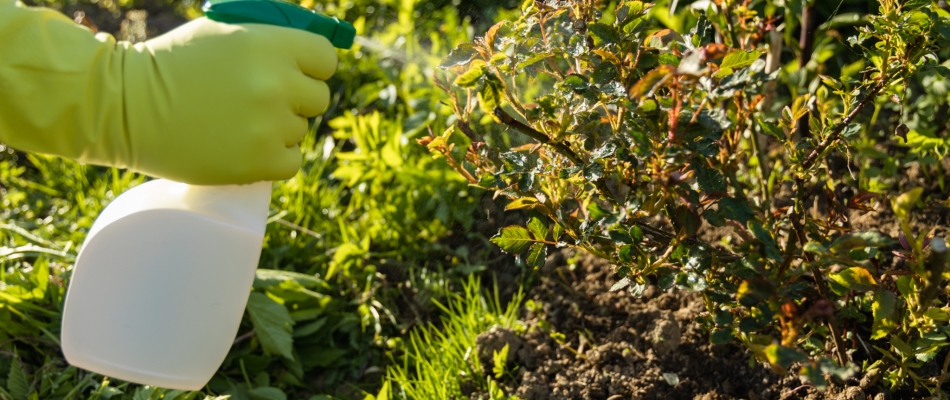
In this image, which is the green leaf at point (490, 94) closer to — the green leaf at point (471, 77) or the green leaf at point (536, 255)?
the green leaf at point (471, 77)

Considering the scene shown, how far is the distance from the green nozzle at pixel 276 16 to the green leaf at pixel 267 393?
0.87m

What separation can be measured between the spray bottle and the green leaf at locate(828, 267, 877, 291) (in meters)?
0.94

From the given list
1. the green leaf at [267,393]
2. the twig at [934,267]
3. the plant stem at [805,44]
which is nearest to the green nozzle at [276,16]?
the green leaf at [267,393]

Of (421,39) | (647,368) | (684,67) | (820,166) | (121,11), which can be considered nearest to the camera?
(684,67)

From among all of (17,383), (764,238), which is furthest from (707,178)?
(17,383)

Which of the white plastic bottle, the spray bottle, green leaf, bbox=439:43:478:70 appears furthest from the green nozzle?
the white plastic bottle

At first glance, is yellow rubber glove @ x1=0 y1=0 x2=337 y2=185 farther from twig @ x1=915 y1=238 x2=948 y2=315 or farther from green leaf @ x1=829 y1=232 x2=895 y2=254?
twig @ x1=915 y1=238 x2=948 y2=315

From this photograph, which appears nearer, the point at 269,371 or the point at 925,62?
the point at 925,62

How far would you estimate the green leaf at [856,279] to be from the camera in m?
1.26

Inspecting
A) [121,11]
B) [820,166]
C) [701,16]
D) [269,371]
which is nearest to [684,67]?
[701,16]

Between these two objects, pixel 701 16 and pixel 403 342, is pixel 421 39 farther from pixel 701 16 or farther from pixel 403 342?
pixel 701 16

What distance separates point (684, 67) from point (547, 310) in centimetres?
104

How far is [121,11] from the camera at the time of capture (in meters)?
4.27

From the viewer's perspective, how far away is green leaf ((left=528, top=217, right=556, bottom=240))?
4.51ft
